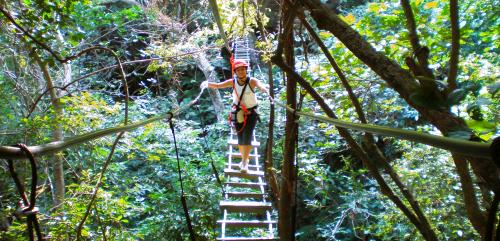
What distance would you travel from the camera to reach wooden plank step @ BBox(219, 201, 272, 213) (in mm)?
3025

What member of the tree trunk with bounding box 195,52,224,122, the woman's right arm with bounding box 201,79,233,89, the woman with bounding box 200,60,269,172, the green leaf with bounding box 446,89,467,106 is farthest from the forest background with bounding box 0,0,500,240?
the tree trunk with bounding box 195,52,224,122

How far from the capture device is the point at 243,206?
3084mm

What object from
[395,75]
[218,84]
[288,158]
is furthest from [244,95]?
[395,75]

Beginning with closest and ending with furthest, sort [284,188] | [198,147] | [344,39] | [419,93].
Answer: [419,93]
[344,39]
[284,188]
[198,147]

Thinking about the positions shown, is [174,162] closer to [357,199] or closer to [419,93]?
[357,199]

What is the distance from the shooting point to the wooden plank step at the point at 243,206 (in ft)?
9.92

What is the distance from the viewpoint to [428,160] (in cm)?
304

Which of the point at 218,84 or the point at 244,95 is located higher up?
the point at 218,84

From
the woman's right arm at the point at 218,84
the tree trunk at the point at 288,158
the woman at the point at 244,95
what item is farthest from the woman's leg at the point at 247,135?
the tree trunk at the point at 288,158

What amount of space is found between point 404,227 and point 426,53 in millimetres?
2301

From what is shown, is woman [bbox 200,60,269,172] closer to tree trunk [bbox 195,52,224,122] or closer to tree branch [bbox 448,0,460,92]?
tree branch [bbox 448,0,460,92]

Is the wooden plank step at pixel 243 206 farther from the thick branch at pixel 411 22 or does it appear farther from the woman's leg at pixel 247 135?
the thick branch at pixel 411 22

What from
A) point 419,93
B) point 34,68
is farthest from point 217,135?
point 419,93

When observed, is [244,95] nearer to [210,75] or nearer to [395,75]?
[395,75]
